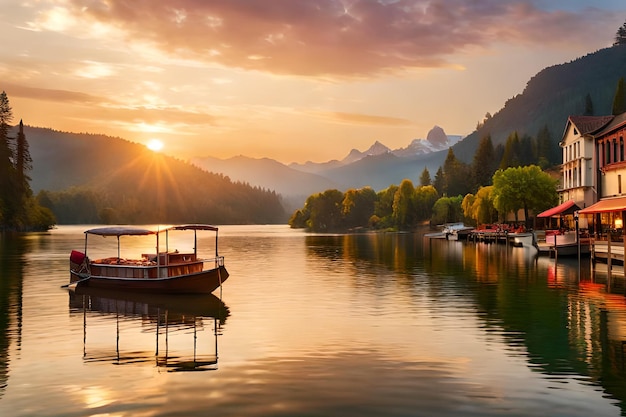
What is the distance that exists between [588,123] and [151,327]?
7904 cm

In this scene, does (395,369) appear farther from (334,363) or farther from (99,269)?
(99,269)

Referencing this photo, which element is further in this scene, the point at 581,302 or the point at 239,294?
the point at 239,294

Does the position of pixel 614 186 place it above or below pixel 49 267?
above

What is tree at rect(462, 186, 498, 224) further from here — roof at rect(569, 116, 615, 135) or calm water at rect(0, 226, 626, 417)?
calm water at rect(0, 226, 626, 417)

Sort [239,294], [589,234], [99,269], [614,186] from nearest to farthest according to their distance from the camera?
[239,294] < [99,269] < [589,234] < [614,186]

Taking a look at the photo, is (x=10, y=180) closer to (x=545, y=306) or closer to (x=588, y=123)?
(x=588, y=123)

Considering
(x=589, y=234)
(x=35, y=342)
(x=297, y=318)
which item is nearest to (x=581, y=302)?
(x=297, y=318)

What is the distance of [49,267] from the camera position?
220ft

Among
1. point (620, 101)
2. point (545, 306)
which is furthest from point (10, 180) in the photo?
point (545, 306)

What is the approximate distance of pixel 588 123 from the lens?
3595 inches

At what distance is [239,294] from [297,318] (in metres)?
11.4

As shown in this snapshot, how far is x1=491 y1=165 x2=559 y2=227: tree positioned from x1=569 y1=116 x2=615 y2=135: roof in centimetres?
3005

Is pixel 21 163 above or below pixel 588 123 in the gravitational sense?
above

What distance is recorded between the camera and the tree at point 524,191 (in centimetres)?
12250
